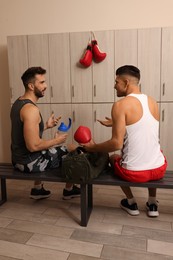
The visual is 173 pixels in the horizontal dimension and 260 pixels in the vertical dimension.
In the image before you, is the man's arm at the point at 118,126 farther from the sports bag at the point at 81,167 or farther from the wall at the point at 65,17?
the wall at the point at 65,17

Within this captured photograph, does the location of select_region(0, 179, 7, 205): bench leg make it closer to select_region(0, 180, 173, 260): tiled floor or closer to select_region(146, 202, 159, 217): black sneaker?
select_region(0, 180, 173, 260): tiled floor

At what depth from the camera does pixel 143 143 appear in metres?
1.85

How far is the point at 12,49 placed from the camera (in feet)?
10.4

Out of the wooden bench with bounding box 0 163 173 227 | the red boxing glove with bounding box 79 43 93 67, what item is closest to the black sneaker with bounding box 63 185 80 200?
the wooden bench with bounding box 0 163 173 227

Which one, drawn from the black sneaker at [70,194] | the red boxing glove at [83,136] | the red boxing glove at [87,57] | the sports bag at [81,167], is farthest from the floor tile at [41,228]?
the red boxing glove at [87,57]

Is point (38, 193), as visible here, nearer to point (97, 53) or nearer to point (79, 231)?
point (79, 231)

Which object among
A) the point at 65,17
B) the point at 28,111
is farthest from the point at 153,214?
the point at 65,17

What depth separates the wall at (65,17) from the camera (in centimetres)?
311

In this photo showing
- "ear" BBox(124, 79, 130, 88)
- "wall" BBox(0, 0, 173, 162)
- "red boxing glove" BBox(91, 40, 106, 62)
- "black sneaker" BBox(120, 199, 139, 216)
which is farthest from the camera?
"wall" BBox(0, 0, 173, 162)

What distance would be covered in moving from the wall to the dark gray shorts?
6.00 feet

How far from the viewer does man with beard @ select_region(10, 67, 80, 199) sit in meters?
2.00

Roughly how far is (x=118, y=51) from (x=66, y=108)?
38.3 inches

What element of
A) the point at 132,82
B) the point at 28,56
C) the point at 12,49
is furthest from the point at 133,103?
the point at 12,49

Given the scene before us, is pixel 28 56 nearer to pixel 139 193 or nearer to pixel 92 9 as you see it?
pixel 92 9
